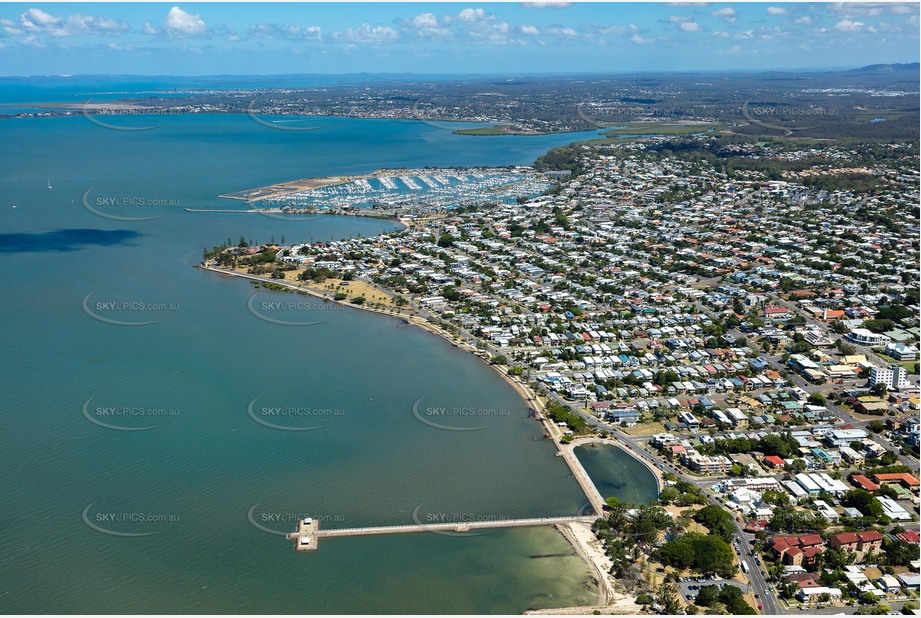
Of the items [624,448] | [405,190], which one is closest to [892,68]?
[405,190]

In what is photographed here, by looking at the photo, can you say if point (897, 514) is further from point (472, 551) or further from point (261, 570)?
point (261, 570)

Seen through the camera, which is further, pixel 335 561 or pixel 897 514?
pixel 897 514

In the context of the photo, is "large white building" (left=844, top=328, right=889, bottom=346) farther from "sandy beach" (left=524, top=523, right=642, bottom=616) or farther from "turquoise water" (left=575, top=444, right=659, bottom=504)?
"sandy beach" (left=524, top=523, right=642, bottom=616)

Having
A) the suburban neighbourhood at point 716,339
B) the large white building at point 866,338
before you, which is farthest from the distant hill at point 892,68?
the large white building at point 866,338

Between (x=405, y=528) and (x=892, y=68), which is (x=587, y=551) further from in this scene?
(x=892, y=68)

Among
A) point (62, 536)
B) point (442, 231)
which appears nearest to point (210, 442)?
point (62, 536)

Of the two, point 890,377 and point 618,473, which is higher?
point 890,377
